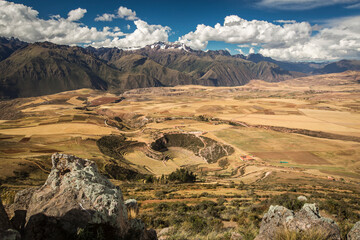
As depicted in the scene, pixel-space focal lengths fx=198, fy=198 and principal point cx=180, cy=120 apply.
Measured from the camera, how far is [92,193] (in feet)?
26.4

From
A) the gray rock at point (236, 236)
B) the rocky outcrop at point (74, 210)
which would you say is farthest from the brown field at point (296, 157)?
the rocky outcrop at point (74, 210)

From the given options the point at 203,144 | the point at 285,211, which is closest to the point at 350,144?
the point at 203,144

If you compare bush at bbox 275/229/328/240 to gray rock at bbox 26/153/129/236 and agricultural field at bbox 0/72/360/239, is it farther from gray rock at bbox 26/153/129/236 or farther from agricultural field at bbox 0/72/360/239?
agricultural field at bbox 0/72/360/239

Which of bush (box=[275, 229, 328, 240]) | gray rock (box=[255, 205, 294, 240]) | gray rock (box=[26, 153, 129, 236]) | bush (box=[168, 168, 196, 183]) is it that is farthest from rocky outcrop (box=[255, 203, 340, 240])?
bush (box=[168, 168, 196, 183])

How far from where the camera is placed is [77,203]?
7.63m

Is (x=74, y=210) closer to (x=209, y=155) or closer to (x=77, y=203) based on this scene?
(x=77, y=203)

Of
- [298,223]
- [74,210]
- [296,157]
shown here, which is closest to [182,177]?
[298,223]

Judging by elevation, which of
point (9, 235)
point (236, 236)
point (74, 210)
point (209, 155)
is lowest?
point (209, 155)

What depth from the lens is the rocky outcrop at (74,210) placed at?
6.86m

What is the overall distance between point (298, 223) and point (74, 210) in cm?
950

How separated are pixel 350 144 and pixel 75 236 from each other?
105487 millimetres

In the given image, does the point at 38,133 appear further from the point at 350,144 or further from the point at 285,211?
the point at 350,144

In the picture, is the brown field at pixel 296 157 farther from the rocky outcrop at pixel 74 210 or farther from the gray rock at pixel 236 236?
the rocky outcrop at pixel 74 210

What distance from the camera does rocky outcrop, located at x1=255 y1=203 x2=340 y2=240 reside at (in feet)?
27.7
